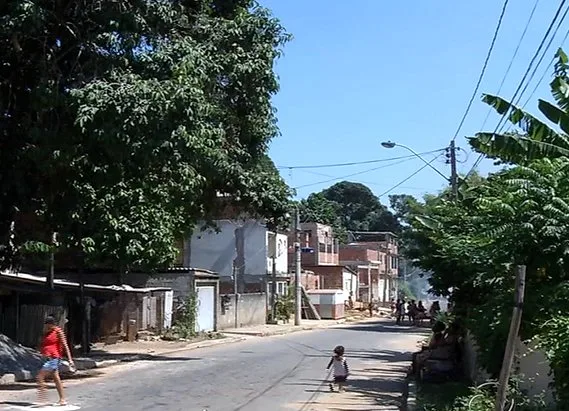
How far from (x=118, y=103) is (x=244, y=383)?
767 centimetres

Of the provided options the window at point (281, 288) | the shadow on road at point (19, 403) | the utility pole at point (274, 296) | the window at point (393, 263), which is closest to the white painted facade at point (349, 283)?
the window at point (281, 288)

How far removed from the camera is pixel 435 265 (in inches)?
900

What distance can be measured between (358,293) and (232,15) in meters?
69.7

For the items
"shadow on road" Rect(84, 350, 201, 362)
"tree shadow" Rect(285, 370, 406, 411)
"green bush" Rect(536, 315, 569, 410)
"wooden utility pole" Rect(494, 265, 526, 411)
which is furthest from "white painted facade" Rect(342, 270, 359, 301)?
"wooden utility pole" Rect(494, 265, 526, 411)

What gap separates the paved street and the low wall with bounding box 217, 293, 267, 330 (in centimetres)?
1209

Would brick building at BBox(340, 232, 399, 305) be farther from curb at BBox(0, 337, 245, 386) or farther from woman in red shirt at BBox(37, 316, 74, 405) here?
woman in red shirt at BBox(37, 316, 74, 405)

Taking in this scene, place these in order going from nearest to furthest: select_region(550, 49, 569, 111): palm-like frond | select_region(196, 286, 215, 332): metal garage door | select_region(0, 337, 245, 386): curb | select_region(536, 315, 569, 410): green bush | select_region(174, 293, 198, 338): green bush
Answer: select_region(536, 315, 569, 410): green bush < select_region(550, 49, 569, 111): palm-like frond < select_region(0, 337, 245, 386): curb < select_region(174, 293, 198, 338): green bush < select_region(196, 286, 215, 332): metal garage door

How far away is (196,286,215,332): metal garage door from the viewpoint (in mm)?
41094

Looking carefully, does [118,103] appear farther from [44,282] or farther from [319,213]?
[319,213]

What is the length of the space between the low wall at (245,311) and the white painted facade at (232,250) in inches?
119

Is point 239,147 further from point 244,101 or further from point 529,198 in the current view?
point 529,198

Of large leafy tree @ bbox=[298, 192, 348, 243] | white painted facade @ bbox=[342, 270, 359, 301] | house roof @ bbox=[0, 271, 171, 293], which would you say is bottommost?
house roof @ bbox=[0, 271, 171, 293]

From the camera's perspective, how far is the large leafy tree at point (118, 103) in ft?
51.4

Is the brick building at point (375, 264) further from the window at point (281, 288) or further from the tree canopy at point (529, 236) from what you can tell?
the tree canopy at point (529, 236)
